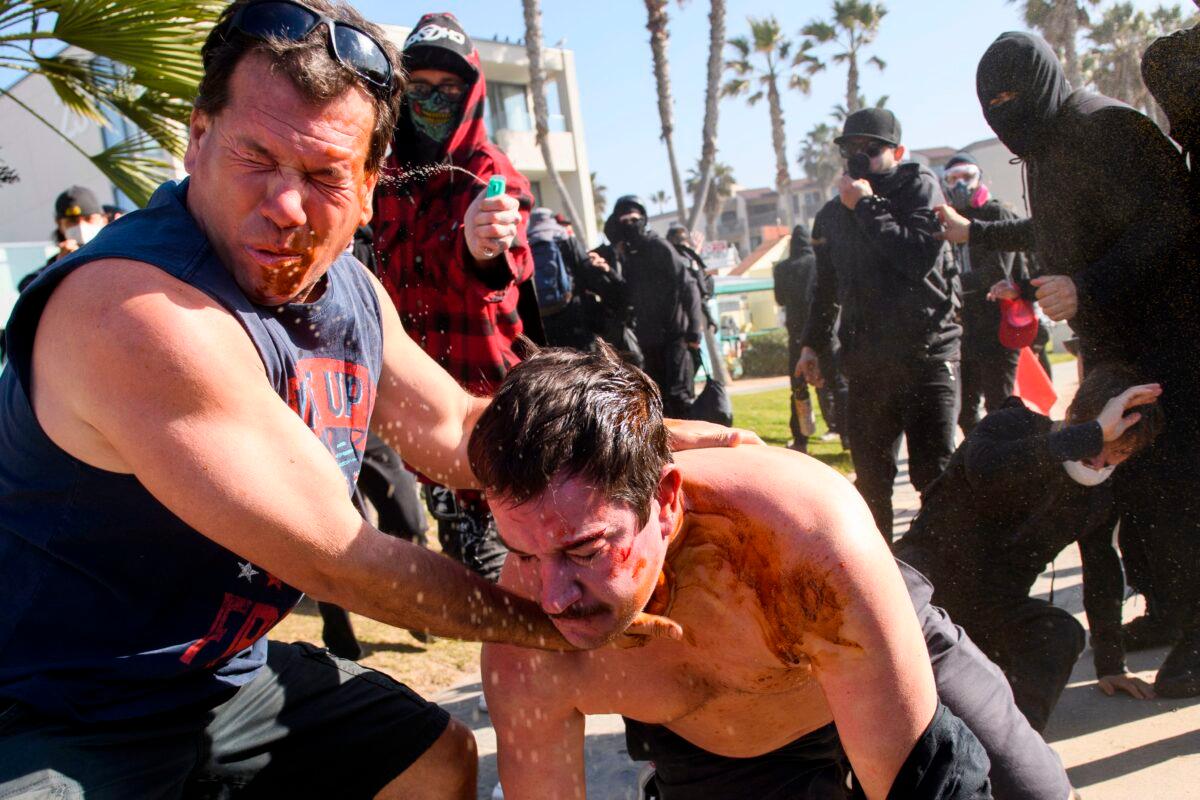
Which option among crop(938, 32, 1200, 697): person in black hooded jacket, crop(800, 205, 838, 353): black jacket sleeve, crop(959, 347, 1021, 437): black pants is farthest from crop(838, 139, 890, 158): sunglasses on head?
crop(959, 347, 1021, 437): black pants

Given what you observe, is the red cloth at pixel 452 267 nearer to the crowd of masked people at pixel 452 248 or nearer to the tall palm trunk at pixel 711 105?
the crowd of masked people at pixel 452 248

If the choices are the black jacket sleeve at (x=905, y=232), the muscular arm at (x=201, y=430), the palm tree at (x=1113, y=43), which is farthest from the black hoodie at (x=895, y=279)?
the palm tree at (x=1113, y=43)

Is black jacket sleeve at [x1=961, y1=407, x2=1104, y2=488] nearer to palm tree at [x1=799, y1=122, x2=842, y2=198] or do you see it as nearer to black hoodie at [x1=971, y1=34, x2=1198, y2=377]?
black hoodie at [x1=971, y1=34, x2=1198, y2=377]

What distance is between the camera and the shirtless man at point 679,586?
174cm

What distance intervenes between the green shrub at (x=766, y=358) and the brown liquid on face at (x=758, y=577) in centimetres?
1918

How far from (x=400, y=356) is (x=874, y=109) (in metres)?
3.47

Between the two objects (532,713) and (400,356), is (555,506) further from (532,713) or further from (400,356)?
(400,356)

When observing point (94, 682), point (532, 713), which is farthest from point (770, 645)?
point (94, 682)

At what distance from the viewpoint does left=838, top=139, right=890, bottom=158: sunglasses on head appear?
4863 mm

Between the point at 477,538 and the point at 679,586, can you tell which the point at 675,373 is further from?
the point at 679,586

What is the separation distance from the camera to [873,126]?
16.0 feet

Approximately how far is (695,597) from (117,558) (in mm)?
1097

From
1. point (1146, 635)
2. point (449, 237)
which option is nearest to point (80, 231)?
point (449, 237)

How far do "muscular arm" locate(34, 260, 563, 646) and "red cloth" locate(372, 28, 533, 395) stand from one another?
1716 mm
